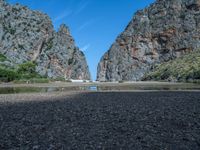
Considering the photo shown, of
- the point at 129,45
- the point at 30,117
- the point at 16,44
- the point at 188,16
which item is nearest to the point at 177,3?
the point at 188,16

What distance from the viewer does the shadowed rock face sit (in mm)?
172875

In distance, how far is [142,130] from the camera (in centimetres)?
1388

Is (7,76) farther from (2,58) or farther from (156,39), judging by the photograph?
(156,39)

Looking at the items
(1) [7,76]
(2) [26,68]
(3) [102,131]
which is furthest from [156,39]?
(3) [102,131]

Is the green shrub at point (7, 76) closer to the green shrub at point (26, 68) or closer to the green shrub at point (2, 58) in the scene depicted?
the green shrub at point (26, 68)

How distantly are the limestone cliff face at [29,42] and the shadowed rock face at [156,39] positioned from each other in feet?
126

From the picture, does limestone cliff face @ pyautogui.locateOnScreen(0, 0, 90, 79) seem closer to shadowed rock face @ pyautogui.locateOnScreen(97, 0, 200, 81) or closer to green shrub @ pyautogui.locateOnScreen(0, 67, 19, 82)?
shadowed rock face @ pyautogui.locateOnScreen(97, 0, 200, 81)

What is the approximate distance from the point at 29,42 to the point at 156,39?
83731 millimetres

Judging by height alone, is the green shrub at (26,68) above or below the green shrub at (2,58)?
below

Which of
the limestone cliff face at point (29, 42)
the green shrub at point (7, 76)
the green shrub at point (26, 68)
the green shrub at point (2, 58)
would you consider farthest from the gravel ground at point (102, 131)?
the limestone cliff face at point (29, 42)

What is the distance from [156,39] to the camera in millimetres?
185125

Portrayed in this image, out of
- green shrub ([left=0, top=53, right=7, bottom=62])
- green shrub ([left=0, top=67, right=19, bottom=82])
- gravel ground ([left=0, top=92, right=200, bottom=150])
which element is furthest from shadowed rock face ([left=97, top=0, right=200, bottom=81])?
gravel ground ([left=0, top=92, right=200, bottom=150])

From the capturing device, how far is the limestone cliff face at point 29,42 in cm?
16862

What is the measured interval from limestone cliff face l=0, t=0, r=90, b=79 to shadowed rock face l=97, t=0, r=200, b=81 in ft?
126
